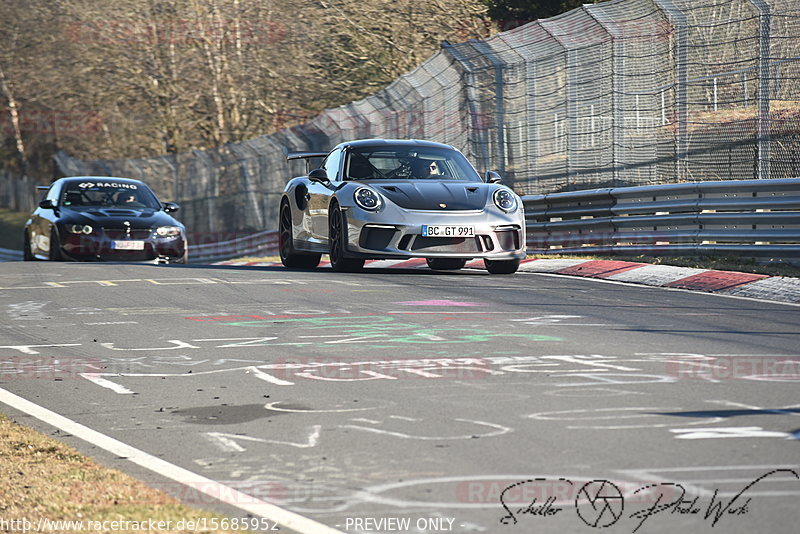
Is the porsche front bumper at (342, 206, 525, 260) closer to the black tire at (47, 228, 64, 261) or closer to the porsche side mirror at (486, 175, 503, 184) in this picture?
the porsche side mirror at (486, 175, 503, 184)

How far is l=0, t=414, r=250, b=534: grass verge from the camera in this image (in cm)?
452

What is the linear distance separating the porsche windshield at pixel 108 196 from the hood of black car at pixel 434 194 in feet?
22.4

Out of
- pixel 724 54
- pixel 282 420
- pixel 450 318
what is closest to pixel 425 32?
pixel 724 54

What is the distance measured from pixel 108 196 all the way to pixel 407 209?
773 centimetres

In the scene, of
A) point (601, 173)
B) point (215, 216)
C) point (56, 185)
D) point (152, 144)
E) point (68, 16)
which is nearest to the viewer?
point (601, 173)

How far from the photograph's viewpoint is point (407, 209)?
45.2 ft

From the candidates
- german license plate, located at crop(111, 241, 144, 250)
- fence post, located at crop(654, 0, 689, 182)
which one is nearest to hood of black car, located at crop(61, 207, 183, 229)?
german license plate, located at crop(111, 241, 144, 250)

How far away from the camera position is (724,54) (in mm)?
15359

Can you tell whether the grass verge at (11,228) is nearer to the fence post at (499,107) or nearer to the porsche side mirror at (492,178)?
the fence post at (499,107)

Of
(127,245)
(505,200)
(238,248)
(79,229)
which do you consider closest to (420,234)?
(505,200)

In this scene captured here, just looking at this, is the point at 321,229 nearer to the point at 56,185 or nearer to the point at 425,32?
the point at 56,185

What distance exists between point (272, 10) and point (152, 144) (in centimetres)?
1311

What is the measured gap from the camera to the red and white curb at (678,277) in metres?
12.2

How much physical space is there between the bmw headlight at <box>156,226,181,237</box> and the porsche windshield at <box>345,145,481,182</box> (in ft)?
15.8
